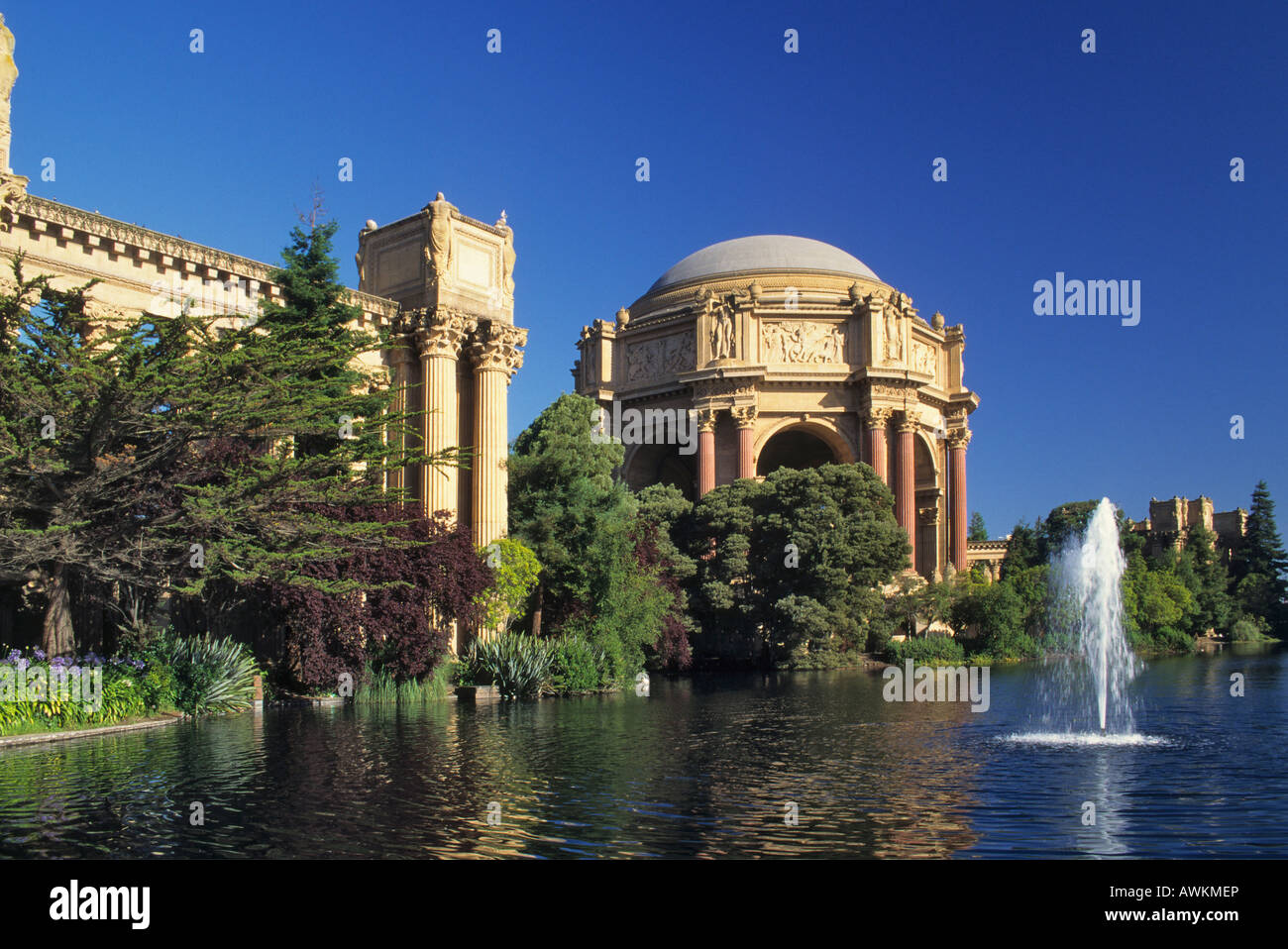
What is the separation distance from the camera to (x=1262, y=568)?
278 ft

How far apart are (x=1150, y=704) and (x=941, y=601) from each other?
2499 cm

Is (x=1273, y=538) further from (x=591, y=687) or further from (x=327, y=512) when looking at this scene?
(x=327, y=512)

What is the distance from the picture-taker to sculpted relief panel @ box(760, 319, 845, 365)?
194ft

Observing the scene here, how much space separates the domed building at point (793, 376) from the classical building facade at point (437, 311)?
3003cm

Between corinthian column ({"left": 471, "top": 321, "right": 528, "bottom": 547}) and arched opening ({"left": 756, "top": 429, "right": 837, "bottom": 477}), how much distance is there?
42.2m

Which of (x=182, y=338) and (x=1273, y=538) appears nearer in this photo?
(x=182, y=338)

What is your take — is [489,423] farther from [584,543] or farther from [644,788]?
[644,788]

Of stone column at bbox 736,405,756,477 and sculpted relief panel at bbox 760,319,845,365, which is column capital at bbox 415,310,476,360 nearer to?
stone column at bbox 736,405,756,477

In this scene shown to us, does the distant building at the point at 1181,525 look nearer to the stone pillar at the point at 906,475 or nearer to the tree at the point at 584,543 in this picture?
the stone pillar at the point at 906,475

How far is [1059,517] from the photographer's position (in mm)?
77688

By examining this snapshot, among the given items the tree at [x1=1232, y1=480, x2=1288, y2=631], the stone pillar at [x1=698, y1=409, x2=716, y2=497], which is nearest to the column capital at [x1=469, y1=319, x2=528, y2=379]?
the stone pillar at [x1=698, y1=409, x2=716, y2=497]

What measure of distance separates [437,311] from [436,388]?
1.83 meters

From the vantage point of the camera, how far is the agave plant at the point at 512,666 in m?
24.2
